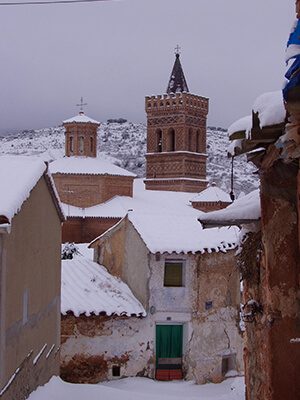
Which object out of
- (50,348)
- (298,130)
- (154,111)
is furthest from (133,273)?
(154,111)

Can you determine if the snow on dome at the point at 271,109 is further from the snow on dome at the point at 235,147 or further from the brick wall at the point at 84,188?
the brick wall at the point at 84,188

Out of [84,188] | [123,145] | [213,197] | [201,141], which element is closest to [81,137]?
[84,188]

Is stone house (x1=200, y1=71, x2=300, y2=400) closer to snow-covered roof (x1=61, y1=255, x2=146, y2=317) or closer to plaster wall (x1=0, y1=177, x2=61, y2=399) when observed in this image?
plaster wall (x1=0, y1=177, x2=61, y2=399)

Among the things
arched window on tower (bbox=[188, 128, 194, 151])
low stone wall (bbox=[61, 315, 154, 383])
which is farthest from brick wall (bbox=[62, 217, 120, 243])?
low stone wall (bbox=[61, 315, 154, 383])

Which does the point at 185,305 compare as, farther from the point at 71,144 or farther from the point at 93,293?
the point at 71,144

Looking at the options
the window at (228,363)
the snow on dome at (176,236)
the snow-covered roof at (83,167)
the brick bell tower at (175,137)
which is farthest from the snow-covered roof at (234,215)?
the brick bell tower at (175,137)

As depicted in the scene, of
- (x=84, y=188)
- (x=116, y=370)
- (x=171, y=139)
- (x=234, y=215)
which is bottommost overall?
(x=116, y=370)

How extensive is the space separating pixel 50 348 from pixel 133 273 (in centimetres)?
765

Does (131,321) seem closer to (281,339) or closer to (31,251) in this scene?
(31,251)

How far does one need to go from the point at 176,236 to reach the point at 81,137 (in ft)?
97.4

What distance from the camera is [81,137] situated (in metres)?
47.8

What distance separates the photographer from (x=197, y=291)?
19.1 meters

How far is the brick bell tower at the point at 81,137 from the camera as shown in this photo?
4744 centimetres

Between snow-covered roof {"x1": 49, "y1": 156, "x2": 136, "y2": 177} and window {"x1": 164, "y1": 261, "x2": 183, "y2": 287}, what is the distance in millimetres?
26314
